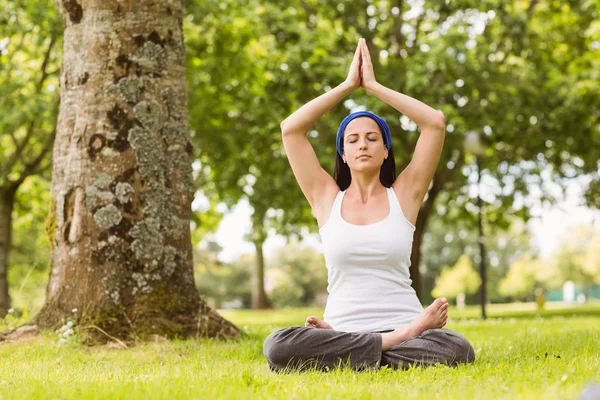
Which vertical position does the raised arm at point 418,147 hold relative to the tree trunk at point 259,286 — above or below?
above

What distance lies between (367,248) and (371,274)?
0.18m

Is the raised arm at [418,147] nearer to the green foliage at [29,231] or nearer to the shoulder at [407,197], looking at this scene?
the shoulder at [407,197]

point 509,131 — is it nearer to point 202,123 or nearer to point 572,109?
point 572,109

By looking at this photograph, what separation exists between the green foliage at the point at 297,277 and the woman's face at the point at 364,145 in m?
46.3

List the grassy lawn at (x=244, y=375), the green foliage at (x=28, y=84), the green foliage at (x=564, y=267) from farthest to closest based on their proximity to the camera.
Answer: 1. the green foliage at (x=564, y=267)
2. the green foliage at (x=28, y=84)
3. the grassy lawn at (x=244, y=375)

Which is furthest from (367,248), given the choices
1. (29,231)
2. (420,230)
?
(29,231)

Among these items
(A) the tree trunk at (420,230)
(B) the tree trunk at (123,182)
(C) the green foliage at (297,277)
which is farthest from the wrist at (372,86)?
(C) the green foliage at (297,277)

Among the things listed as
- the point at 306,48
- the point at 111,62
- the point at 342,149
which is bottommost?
the point at 342,149

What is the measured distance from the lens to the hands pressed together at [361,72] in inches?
187

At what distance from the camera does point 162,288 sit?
6285 millimetres

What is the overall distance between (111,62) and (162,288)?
2.19 meters

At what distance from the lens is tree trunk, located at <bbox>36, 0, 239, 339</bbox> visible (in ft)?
20.1

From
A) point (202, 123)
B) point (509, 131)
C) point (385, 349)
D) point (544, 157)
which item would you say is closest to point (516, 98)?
point (509, 131)

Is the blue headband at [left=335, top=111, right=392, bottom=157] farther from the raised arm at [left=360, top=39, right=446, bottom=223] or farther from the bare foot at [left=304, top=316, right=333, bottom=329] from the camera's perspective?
the bare foot at [left=304, top=316, right=333, bottom=329]
